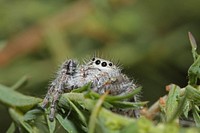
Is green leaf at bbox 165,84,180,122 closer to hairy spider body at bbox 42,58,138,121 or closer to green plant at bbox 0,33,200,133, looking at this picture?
green plant at bbox 0,33,200,133

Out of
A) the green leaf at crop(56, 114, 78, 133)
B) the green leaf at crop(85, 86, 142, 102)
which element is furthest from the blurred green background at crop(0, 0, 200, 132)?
the green leaf at crop(85, 86, 142, 102)

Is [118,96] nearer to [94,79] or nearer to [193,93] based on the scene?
[193,93]

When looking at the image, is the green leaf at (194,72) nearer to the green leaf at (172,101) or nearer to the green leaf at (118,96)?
the green leaf at (172,101)

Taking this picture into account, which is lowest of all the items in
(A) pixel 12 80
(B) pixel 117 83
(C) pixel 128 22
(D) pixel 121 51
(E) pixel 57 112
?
(E) pixel 57 112

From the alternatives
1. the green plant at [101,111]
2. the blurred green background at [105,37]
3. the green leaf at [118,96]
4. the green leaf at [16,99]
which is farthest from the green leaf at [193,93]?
the blurred green background at [105,37]

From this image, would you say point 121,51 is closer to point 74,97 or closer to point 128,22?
point 128,22

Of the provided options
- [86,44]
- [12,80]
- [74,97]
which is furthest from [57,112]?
[86,44]
